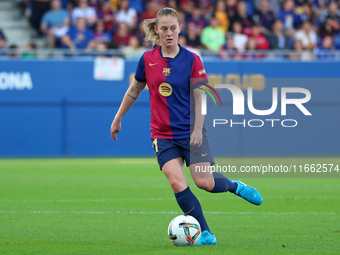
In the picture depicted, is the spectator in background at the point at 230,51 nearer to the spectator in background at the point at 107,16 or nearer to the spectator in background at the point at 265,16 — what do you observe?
the spectator in background at the point at 265,16

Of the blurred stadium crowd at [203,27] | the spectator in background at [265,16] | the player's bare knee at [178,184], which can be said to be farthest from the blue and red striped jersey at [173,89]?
the spectator in background at [265,16]

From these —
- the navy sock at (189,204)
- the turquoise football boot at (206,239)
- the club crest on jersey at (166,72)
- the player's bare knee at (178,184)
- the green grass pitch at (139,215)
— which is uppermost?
the club crest on jersey at (166,72)

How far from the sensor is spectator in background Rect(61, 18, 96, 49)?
18.1m

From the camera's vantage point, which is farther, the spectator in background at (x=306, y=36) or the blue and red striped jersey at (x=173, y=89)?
the spectator in background at (x=306, y=36)

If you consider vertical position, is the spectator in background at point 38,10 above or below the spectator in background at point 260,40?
above

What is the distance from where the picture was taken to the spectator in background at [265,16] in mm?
Answer: 20234

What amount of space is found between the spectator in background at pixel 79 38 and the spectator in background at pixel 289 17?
7.04 meters

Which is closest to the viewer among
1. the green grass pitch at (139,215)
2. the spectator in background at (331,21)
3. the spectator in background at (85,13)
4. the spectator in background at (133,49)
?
the green grass pitch at (139,215)

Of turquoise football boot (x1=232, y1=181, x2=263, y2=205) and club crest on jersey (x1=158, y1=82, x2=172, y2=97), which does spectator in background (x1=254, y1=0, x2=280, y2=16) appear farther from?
club crest on jersey (x1=158, y1=82, x2=172, y2=97)

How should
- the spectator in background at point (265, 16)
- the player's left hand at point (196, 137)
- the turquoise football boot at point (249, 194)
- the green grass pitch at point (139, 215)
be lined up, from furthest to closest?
the spectator in background at point (265, 16), the turquoise football boot at point (249, 194), the green grass pitch at point (139, 215), the player's left hand at point (196, 137)

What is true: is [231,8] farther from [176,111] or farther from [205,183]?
[205,183]

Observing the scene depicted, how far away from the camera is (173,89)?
5.40 metres

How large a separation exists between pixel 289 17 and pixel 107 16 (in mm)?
6607

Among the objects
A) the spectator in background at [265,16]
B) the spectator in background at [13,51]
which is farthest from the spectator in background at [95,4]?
the spectator in background at [265,16]
